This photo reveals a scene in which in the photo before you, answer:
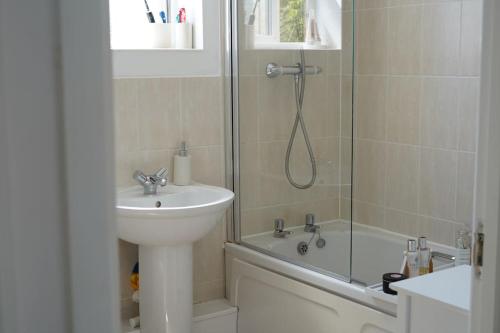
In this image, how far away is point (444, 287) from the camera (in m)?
1.90

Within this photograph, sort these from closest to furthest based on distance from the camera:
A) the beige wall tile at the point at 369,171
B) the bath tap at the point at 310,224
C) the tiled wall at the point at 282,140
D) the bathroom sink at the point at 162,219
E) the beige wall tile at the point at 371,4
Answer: the bathroom sink at the point at 162,219, the tiled wall at the point at 282,140, the bath tap at the point at 310,224, the beige wall tile at the point at 371,4, the beige wall tile at the point at 369,171

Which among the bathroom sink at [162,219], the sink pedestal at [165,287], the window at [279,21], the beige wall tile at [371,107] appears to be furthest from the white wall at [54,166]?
the beige wall tile at [371,107]

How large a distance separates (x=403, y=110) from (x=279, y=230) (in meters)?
0.78

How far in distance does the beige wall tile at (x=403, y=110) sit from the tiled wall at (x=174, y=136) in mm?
780

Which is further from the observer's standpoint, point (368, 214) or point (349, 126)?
point (368, 214)

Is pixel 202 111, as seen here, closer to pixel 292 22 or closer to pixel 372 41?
pixel 292 22

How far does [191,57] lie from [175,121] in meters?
0.29

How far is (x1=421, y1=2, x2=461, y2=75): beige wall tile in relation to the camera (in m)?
2.77

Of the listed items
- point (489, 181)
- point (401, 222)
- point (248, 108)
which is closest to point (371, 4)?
point (248, 108)

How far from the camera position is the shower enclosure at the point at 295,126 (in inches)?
105

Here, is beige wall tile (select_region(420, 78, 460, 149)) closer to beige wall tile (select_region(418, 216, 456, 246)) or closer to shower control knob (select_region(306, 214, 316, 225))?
beige wall tile (select_region(418, 216, 456, 246))

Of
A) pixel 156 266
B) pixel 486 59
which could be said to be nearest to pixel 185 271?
pixel 156 266

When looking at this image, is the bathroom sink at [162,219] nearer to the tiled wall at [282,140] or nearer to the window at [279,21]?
the tiled wall at [282,140]

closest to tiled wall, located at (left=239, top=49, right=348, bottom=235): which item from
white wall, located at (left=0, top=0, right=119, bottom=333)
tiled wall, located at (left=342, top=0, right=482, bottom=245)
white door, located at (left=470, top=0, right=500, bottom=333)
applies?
tiled wall, located at (left=342, top=0, right=482, bottom=245)
